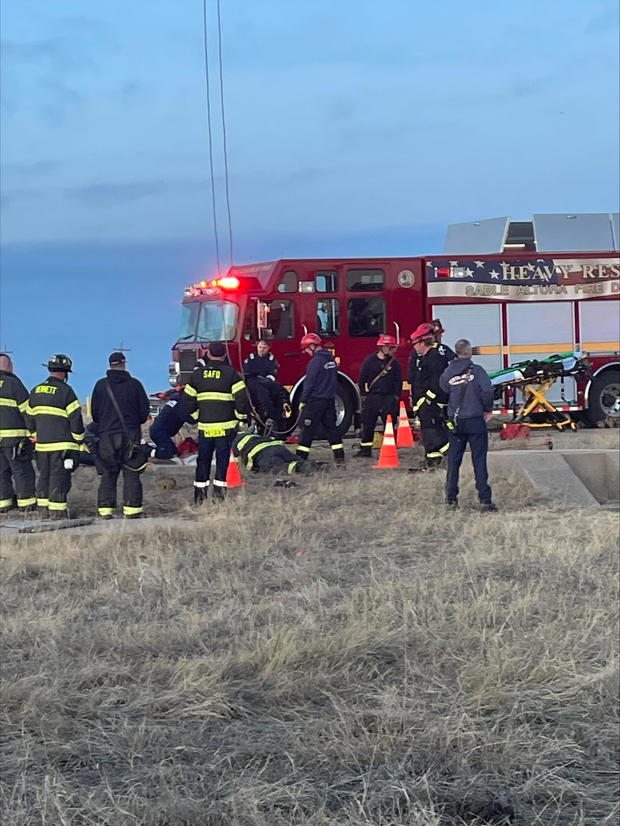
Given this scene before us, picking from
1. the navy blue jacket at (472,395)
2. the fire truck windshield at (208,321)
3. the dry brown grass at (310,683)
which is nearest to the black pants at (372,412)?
the fire truck windshield at (208,321)

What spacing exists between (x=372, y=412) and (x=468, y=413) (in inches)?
173

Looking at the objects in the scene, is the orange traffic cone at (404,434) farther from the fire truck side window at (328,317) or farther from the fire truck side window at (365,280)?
the fire truck side window at (365,280)

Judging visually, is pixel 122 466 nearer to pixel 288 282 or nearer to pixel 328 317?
pixel 288 282

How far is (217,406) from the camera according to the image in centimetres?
1119

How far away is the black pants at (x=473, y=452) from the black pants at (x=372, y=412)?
386cm

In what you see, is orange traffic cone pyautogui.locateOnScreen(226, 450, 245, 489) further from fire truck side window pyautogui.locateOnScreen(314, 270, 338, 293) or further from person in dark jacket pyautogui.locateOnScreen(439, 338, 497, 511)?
fire truck side window pyautogui.locateOnScreen(314, 270, 338, 293)

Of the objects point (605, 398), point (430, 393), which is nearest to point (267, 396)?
point (430, 393)

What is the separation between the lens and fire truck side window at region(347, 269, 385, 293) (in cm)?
1830

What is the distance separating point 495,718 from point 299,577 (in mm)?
2963

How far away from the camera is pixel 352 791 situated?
13.3 ft

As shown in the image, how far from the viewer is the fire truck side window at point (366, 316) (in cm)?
1827

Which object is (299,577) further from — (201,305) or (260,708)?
(201,305)

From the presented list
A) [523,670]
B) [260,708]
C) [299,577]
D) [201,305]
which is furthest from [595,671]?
[201,305]

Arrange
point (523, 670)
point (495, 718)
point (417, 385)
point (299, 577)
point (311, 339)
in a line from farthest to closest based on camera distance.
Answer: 1. point (311, 339)
2. point (417, 385)
3. point (299, 577)
4. point (523, 670)
5. point (495, 718)
